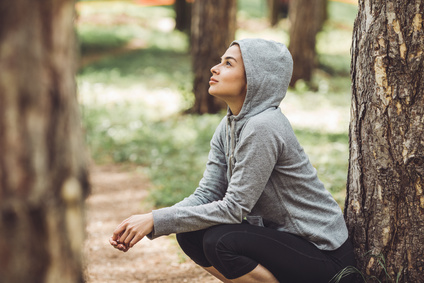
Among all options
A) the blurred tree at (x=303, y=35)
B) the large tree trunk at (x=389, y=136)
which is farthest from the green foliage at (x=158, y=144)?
the blurred tree at (x=303, y=35)

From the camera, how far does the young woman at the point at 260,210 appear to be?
2.70 m

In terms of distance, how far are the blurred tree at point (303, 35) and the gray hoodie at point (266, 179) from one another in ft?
29.1

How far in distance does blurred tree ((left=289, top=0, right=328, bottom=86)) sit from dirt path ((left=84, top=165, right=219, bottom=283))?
6444mm

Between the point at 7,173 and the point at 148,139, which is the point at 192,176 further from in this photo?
the point at 7,173

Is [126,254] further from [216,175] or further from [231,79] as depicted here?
[231,79]

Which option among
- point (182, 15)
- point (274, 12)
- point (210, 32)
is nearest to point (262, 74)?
point (210, 32)

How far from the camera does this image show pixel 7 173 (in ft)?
4.37

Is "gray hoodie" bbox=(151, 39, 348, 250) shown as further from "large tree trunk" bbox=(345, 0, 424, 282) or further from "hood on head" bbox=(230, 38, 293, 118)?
"large tree trunk" bbox=(345, 0, 424, 282)

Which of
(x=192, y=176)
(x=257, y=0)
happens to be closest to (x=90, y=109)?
(x=192, y=176)

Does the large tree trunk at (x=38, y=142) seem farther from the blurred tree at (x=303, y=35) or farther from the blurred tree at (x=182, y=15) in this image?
the blurred tree at (x=182, y=15)

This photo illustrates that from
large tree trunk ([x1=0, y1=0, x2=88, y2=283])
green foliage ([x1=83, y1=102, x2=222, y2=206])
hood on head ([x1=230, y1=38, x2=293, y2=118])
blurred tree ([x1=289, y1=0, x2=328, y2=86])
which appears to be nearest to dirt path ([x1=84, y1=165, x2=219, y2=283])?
green foliage ([x1=83, y1=102, x2=222, y2=206])

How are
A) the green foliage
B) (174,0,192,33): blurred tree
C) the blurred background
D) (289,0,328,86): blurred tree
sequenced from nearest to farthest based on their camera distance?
the green foliage, the blurred background, (289,0,328,86): blurred tree, (174,0,192,33): blurred tree

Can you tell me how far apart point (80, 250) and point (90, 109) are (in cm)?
873

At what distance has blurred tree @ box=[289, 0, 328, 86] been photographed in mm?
11438
